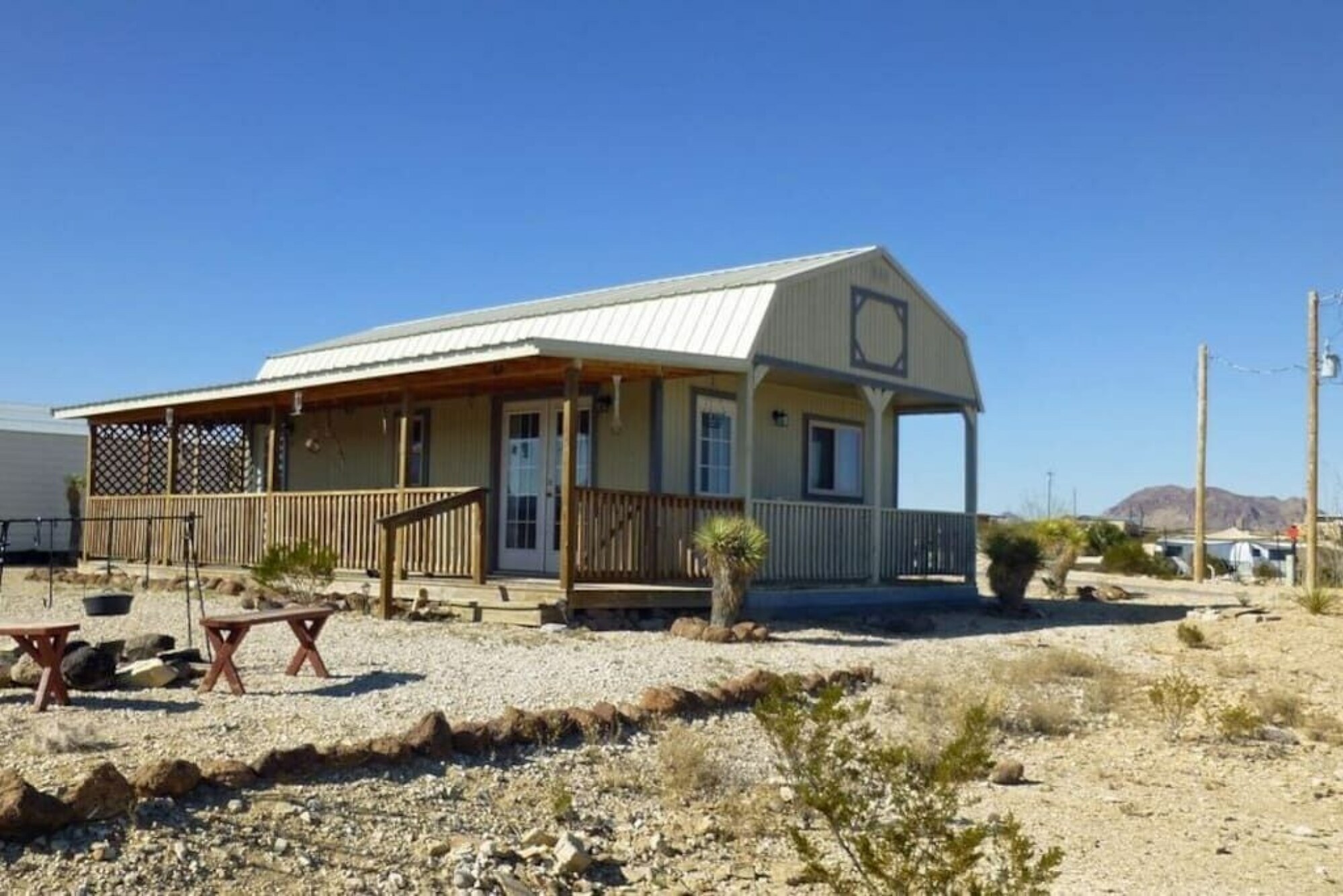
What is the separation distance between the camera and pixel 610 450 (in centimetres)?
1552

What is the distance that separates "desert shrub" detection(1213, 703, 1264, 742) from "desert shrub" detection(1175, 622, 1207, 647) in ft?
14.8

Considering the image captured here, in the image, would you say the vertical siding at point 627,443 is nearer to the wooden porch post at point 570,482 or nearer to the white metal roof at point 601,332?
the white metal roof at point 601,332

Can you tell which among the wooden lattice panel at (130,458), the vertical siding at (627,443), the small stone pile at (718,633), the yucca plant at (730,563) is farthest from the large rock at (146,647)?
the wooden lattice panel at (130,458)

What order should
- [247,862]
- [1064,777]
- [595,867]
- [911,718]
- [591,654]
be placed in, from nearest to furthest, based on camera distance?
1. [247,862]
2. [595,867]
3. [1064,777]
4. [911,718]
5. [591,654]

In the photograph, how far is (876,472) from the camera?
16.4 meters

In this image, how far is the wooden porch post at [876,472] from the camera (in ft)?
53.8

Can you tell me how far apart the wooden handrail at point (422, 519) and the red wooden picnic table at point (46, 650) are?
16.4 feet

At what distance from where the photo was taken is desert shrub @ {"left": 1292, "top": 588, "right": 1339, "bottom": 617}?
16953mm

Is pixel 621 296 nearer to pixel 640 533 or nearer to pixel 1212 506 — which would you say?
pixel 640 533

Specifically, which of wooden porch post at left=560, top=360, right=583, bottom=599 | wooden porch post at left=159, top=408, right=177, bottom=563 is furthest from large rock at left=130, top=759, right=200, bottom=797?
wooden porch post at left=159, top=408, right=177, bottom=563

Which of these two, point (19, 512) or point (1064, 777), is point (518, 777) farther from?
point (19, 512)

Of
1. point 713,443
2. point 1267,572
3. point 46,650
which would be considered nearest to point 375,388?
point 713,443

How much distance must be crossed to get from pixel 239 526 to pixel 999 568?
10247 mm

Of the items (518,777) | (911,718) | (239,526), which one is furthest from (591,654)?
(239,526)
